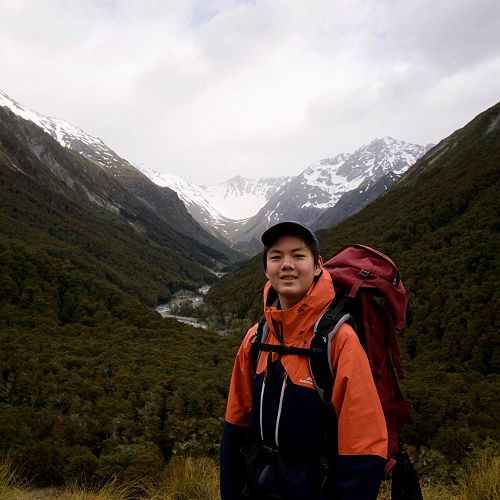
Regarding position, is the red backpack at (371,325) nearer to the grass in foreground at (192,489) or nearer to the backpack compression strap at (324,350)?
the backpack compression strap at (324,350)

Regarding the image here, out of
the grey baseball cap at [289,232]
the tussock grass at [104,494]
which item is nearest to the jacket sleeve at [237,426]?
the grey baseball cap at [289,232]

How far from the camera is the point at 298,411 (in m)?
2.68

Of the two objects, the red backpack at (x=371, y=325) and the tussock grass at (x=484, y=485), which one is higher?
the red backpack at (x=371, y=325)

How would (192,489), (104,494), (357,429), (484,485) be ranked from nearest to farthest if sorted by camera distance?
(357,429) < (484,485) < (104,494) < (192,489)

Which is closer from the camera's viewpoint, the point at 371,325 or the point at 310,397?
the point at 310,397

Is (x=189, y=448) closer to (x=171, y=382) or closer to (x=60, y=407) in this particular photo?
(x=60, y=407)

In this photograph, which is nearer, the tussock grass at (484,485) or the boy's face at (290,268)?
the boy's face at (290,268)

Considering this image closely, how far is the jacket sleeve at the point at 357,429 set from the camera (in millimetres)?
2410

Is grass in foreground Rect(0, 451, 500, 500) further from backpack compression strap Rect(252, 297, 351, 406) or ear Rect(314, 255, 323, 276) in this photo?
ear Rect(314, 255, 323, 276)

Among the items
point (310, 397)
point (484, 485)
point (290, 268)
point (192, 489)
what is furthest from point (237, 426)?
point (484, 485)

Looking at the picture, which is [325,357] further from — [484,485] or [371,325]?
[484,485]

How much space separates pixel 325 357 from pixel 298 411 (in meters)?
0.40

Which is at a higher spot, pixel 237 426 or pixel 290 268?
pixel 290 268

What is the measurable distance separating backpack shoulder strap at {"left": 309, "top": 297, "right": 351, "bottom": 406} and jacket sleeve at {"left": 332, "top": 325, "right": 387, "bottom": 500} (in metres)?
0.08
